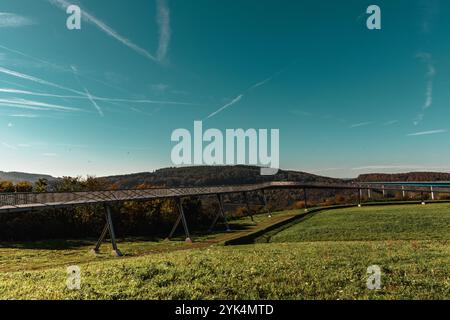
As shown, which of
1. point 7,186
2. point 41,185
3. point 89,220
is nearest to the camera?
point 89,220

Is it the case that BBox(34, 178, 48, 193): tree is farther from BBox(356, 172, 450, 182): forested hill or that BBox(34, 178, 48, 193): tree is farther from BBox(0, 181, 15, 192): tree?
BBox(356, 172, 450, 182): forested hill

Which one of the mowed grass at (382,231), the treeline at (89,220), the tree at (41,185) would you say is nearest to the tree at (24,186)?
the treeline at (89,220)

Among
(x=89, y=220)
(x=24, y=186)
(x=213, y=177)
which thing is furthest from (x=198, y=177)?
(x=89, y=220)

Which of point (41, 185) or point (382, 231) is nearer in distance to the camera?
point (382, 231)

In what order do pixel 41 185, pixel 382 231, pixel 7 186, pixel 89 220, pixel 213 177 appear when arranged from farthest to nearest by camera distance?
pixel 213 177, pixel 41 185, pixel 7 186, pixel 89 220, pixel 382 231

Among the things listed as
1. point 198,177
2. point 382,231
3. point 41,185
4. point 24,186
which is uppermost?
point 198,177

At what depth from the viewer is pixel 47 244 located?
115ft

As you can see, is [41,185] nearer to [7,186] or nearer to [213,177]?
[7,186]

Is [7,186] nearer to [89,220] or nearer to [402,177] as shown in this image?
[89,220]

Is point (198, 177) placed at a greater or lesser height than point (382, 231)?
greater

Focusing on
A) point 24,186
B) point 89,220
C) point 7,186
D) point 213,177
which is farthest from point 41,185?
point 213,177
